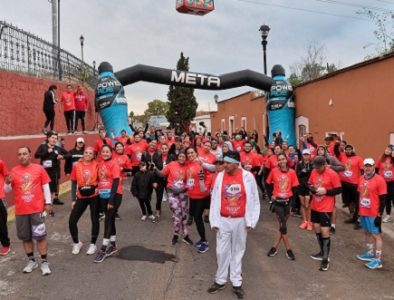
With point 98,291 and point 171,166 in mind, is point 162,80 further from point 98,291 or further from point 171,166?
point 98,291

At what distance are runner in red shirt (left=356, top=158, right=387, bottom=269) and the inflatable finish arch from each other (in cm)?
1163

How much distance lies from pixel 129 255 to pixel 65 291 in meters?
1.51

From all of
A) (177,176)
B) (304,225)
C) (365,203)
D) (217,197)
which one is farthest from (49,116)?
(365,203)

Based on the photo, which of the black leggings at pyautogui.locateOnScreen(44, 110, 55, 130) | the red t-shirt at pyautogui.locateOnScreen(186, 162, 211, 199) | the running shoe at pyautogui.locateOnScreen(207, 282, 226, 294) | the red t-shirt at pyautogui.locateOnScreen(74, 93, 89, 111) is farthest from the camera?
the red t-shirt at pyautogui.locateOnScreen(74, 93, 89, 111)

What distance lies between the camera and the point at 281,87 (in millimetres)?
17141

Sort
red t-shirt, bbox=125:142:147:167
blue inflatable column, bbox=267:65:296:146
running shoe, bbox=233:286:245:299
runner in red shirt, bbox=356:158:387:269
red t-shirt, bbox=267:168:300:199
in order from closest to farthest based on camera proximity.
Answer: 1. running shoe, bbox=233:286:245:299
2. runner in red shirt, bbox=356:158:387:269
3. red t-shirt, bbox=267:168:300:199
4. red t-shirt, bbox=125:142:147:167
5. blue inflatable column, bbox=267:65:296:146

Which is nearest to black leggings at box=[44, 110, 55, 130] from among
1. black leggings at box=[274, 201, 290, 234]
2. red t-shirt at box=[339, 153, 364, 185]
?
black leggings at box=[274, 201, 290, 234]

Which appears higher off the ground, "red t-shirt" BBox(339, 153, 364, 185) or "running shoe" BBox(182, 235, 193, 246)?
"red t-shirt" BBox(339, 153, 364, 185)

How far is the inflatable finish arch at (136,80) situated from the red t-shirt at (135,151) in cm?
537

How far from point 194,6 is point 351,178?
899 cm

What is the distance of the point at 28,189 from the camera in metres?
5.48

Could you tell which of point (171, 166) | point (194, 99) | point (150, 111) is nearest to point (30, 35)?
point (171, 166)

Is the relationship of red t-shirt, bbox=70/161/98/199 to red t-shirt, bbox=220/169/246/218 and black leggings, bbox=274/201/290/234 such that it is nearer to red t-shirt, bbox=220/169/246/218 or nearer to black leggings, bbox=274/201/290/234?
red t-shirt, bbox=220/169/246/218

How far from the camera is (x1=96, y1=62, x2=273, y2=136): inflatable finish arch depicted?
16156 millimetres
